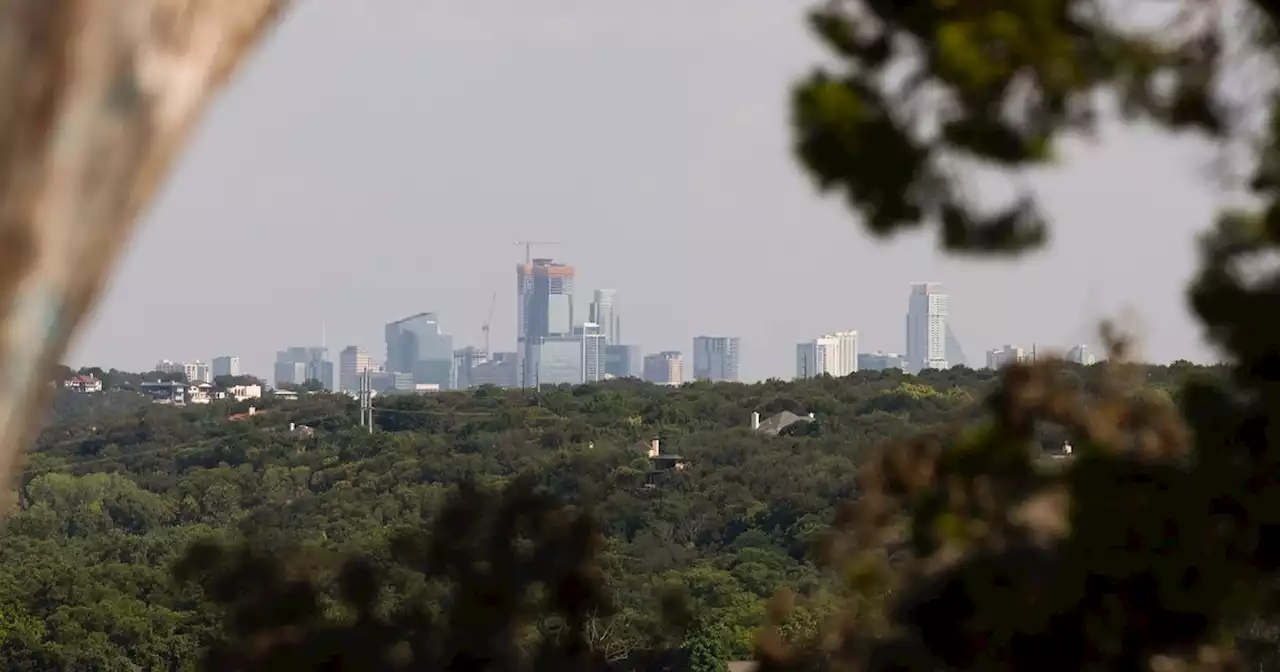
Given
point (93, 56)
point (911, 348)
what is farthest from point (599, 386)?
point (93, 56)

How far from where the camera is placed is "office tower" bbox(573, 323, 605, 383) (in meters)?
79.5

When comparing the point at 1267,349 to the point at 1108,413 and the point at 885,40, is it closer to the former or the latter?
the point at 1108,413

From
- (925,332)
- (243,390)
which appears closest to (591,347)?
(243,390)

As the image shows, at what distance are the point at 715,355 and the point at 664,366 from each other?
7566 mm

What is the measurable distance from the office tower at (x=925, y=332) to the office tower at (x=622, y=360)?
45476mm

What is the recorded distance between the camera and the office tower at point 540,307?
259 ft

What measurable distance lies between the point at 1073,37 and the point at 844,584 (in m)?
1.48

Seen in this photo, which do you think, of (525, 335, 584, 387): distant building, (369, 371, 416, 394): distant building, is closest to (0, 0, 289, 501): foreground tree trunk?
(525, 335, 584, 387): distant building

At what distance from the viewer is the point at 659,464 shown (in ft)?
82.5

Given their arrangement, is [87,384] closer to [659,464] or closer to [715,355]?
[715,355]

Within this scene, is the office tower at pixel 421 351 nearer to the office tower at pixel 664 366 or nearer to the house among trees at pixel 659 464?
the office tower at pixel 664 366

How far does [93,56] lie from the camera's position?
Answer: 54.1 inches

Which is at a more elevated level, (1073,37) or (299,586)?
(1073,37)

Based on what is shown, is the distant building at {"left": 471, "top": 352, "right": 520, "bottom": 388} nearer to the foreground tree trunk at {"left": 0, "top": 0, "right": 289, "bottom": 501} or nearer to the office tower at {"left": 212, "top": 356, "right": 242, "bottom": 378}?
the office tower at {"left": 212, "top": 356, "right": 242, "bottom": 378}
